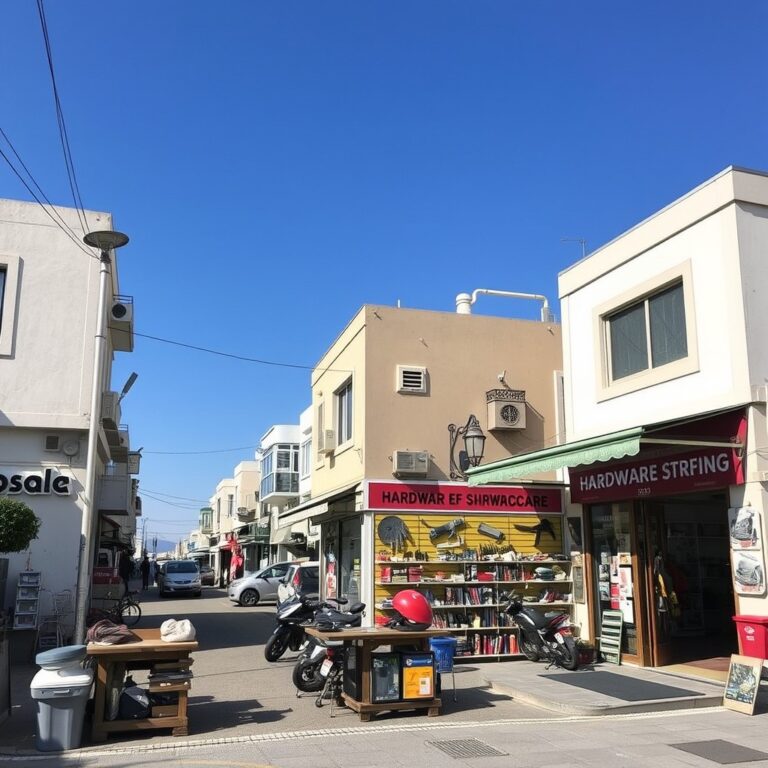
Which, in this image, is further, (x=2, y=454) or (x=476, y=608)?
(x=2, y=454)

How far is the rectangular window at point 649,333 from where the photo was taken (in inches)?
446

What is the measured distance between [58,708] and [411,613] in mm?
3886

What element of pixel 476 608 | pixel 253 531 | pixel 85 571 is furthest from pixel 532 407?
pixel 253 531

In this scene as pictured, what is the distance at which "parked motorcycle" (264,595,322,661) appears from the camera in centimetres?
1238

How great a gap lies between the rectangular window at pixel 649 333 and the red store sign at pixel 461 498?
281cm

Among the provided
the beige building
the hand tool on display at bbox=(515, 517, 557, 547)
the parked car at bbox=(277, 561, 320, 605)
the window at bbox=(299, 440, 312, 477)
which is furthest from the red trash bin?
the window at bbox=(299, 440, 312, 477)

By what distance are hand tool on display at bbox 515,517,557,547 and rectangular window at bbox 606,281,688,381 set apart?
3092 mm

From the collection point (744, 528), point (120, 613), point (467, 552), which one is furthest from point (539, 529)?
point (120, 613)

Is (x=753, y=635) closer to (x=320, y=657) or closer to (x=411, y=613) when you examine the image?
(x=411, y=613)

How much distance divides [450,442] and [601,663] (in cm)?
462

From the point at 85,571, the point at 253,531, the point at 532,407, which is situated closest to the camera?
the point at 85,571

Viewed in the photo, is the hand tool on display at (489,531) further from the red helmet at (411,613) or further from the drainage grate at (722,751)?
the drainage grate at (722,751)

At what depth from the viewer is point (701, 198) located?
1075cm

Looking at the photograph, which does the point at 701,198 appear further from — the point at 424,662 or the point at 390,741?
the point at 390,741
